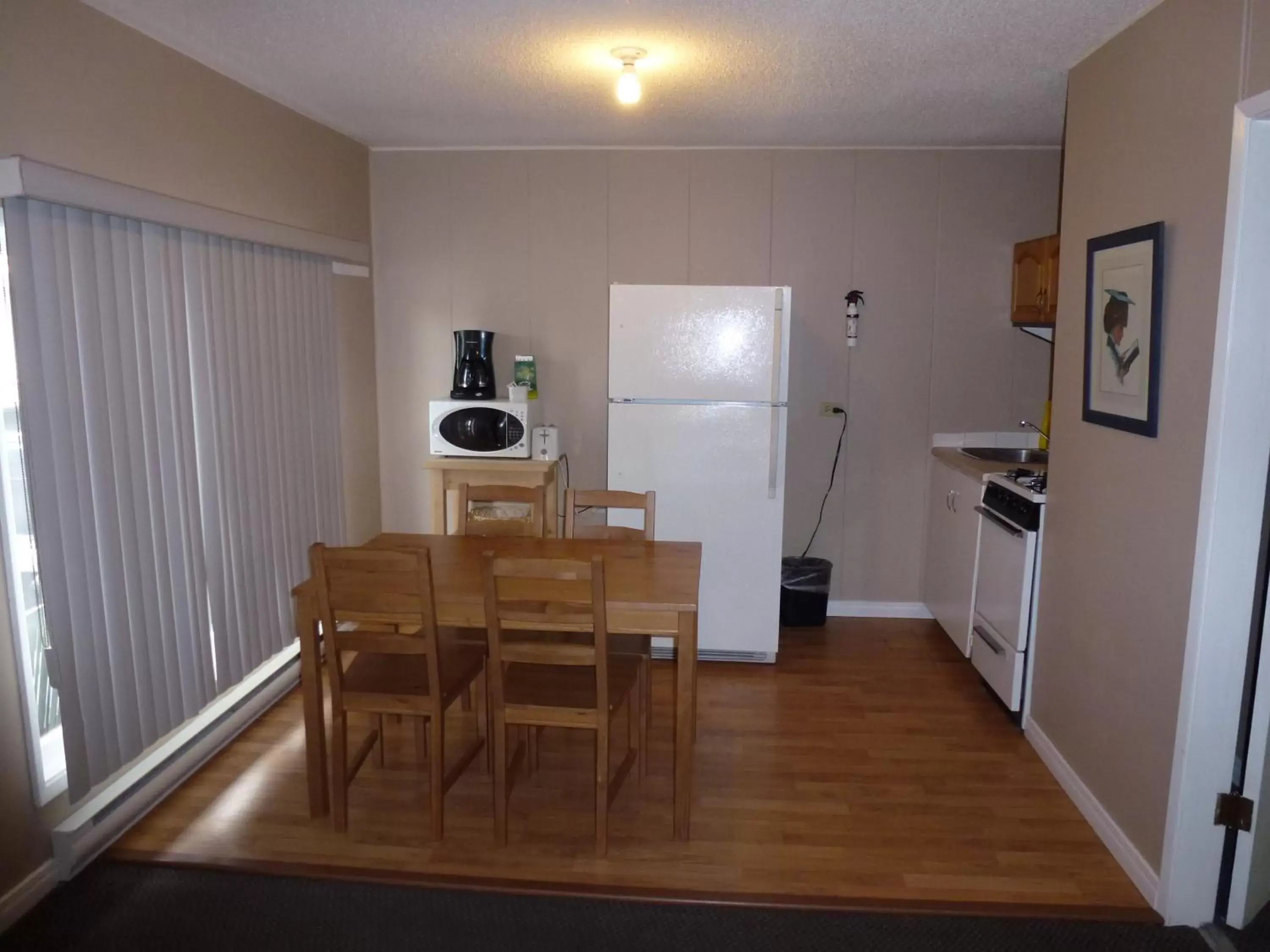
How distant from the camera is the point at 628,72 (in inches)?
121

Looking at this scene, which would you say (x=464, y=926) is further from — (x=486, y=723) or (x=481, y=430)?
(x=481, y=430)

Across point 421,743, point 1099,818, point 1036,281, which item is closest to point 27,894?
point 421,743

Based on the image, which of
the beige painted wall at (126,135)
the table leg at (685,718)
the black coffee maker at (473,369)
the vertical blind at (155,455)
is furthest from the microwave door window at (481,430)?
the table leg at (685,718)

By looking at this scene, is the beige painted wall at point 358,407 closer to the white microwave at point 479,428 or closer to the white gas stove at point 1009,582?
the white microwave at point 479,428

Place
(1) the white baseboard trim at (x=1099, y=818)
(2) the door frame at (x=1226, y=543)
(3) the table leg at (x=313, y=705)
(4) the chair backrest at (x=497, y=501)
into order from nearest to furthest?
(2) the door frame at (x=1226, y=543) → (1) the white baseboard trim at (x=1099, y=818) → (3) the table leg at (x=313, y=705) → (4) the chair backrest at (x=497, y=501)

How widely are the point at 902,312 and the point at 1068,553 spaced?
1.89 meters

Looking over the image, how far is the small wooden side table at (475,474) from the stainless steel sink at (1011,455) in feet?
6.77

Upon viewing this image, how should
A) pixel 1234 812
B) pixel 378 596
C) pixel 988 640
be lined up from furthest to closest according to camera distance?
pixel 988 640 < pixel 378 596 < pixel 1234 812

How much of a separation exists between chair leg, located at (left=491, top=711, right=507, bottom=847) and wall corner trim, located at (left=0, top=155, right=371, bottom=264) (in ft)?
5.84

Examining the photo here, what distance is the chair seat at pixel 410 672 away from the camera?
105 inches

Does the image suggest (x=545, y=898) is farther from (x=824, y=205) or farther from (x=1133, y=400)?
(x=824, y=205)

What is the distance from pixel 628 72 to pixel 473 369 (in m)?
1.76

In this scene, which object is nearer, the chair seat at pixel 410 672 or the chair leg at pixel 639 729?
the chair seat at pixel 410 672

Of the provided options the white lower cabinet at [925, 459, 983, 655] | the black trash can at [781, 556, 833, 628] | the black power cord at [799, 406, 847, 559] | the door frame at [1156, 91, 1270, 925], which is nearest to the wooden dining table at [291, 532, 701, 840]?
the door frame at [1156, 91, 1270, 925]
